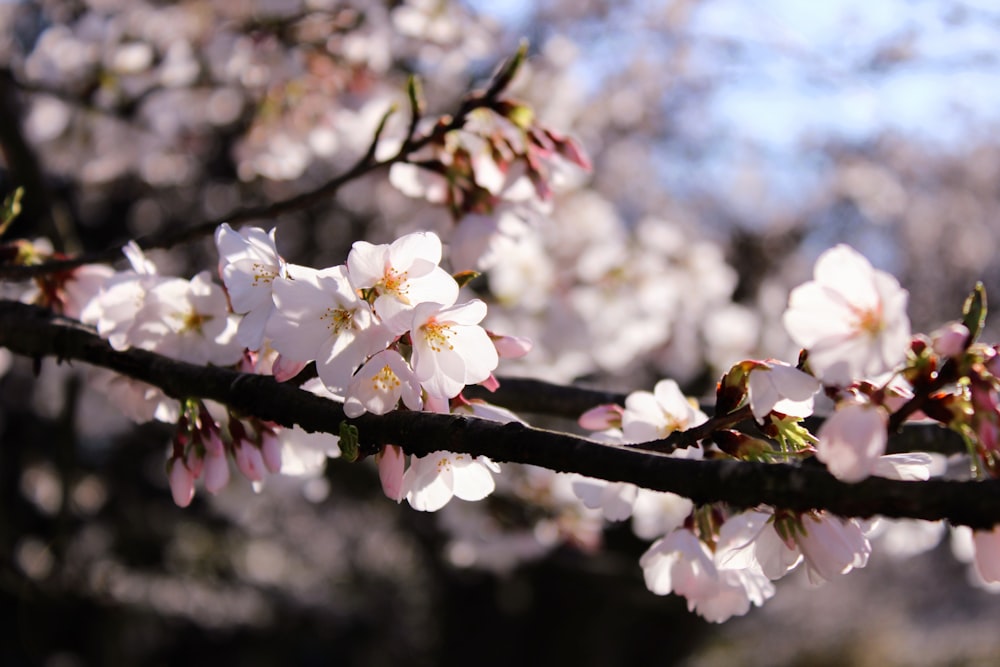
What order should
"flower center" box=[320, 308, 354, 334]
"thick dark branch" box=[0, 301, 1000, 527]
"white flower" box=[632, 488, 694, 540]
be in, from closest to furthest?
1. "thick dark branch" box=[0, 301, 1000, 527]
2. "flower center" box=[320, 308, 354, 334]
3. "white flower" box=[632, 488, 694, 540]

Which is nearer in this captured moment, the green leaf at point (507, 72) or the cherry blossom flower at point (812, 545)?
the cherry blossom flower at point (812, 545)

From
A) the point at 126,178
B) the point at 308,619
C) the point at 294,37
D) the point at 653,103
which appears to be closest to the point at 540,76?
the point at 294,37

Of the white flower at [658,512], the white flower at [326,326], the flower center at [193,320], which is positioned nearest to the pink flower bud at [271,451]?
the flower center at [193,320]

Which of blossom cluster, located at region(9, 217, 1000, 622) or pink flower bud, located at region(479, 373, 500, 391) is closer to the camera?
blossom cluster, located at region(9, 217, 1000, 622)

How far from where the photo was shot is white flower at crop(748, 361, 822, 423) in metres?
1.04

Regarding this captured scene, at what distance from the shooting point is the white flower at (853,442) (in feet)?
2.82

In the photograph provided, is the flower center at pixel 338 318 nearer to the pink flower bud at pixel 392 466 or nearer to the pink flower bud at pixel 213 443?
the pink flower bud at pixel 392 466

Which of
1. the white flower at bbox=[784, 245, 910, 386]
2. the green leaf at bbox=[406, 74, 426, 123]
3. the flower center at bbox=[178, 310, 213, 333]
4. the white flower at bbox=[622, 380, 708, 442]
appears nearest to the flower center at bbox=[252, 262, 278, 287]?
the flower center at bbox=[178, 310, 213, 333]

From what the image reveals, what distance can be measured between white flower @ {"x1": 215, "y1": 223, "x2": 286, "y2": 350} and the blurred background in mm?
681

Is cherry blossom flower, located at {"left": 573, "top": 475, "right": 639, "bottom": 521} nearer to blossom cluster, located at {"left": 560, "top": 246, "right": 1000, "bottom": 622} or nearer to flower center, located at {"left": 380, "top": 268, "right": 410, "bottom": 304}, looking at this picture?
blossom cluster, located at {"left": 560, "top": 246, "right": 1000, "bottom": 622}

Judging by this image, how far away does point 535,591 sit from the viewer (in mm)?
9703

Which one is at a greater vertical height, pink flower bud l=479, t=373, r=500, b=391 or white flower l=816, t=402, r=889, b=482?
white flower l=816, t=402, r=889, b=482

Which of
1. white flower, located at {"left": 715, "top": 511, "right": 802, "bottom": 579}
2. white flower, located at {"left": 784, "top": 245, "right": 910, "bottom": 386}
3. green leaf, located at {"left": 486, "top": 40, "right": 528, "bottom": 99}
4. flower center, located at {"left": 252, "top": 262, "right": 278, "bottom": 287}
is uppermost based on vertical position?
white flower, located at {"left": 784, "top": 245, "right": 910, "bottom": 386}

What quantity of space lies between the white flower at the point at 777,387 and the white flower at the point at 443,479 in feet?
1.26
